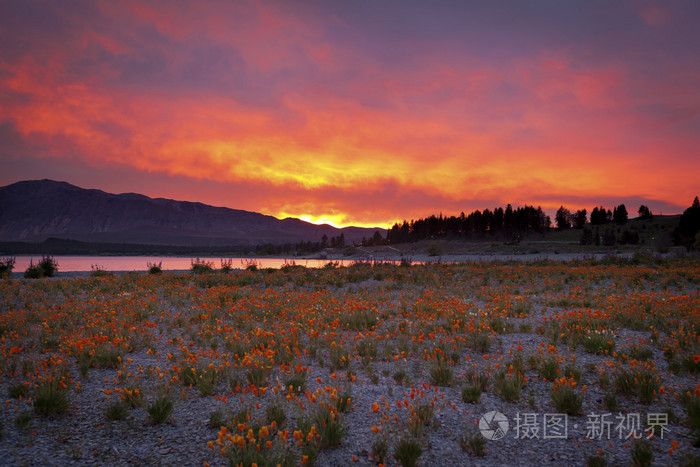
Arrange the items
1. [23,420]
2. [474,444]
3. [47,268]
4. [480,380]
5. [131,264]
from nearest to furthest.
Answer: [474,444] < [23,420] < [480,380] < [47,268] < [131,264]

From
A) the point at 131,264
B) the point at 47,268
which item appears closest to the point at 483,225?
the point at 131,264

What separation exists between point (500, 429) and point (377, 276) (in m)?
16.1

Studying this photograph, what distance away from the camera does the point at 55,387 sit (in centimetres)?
480

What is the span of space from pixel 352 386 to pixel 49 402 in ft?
14.3

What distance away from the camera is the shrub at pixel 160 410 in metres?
4.42

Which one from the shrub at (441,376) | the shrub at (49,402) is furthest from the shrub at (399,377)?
the shrub at (49,402)

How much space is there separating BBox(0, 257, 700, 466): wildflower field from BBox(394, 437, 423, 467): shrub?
1 cm

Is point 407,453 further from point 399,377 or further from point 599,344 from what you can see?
point 599,344

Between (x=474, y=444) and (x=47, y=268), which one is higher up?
(x=47, y=268)

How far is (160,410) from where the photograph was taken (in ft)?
14.6

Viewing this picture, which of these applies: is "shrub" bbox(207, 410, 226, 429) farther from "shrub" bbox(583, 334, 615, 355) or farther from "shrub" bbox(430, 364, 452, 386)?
"shrub" bbox(583, 334, 615, 355)

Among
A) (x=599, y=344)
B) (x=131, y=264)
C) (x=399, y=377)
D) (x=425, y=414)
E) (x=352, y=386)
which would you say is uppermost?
(x=599, y=344)

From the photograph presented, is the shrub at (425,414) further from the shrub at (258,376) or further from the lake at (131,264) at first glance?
the lake at (131,264)

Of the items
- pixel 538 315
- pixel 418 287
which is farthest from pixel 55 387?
pixel 418 287
